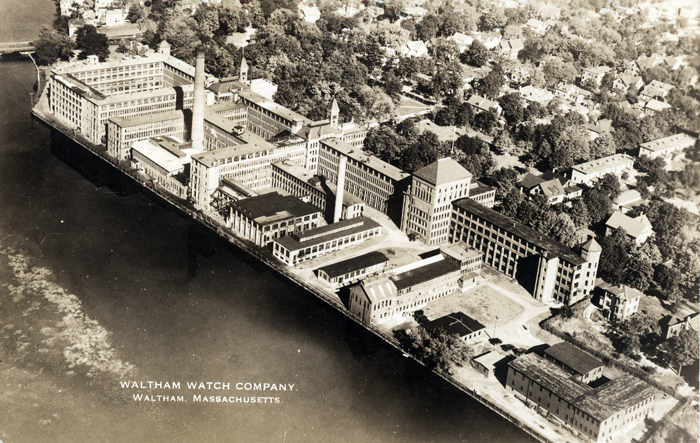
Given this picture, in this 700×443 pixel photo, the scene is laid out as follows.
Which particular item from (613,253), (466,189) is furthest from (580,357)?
(466,189)

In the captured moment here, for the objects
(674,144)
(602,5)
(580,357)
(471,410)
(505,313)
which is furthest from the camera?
(602,5)

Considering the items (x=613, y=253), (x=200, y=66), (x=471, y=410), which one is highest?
(x=200, y=66)

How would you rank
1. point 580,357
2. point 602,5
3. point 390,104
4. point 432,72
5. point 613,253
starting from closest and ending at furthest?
point 580,357, point 613,253, point 390,104, point 432,72, point 602,5

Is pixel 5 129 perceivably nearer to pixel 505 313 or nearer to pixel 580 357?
pixel 505 313

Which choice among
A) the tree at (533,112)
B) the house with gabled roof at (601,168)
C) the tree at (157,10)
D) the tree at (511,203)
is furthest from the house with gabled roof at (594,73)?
the tree at (157,10)

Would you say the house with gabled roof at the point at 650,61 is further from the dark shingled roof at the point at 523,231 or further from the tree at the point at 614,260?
the dark shingled roof at the point at 523,231

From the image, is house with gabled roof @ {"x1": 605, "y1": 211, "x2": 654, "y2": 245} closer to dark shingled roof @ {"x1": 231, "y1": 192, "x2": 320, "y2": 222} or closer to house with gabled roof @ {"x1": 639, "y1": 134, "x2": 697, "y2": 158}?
house with gabled roof @ {"x1": 639, "y1": 134, "x2": 697, "y2": 158}

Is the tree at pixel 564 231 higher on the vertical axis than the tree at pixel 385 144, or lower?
lower
